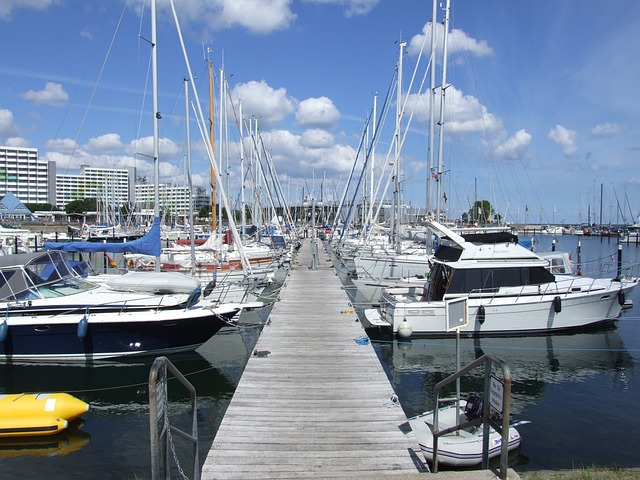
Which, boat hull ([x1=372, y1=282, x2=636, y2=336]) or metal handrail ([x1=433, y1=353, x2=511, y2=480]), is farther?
boat hull ([x1=372, y1=282, x2=636, y2=336])

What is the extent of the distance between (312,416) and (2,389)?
909 cm

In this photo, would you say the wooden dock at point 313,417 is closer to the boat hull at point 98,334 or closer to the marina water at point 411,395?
the marina water at point 411,395

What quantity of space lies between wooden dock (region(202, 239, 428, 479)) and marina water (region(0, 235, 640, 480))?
1.04m

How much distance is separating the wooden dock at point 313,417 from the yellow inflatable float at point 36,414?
3.70 m

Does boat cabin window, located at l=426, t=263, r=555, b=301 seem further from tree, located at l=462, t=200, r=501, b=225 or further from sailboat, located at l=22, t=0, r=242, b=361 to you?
tree, located at l=462, t=200, r=501, b=225

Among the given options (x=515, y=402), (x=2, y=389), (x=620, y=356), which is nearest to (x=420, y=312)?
(x=515, y=402)

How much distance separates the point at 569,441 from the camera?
9312mm

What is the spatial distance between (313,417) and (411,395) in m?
5.21

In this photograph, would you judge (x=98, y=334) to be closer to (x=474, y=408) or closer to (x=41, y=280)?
(x=41, y=280)

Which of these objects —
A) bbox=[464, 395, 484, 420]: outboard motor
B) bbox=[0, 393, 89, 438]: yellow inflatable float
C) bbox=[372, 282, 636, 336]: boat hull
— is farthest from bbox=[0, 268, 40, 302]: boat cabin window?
bbox=[464, 395, 484, 420]: outboard motor

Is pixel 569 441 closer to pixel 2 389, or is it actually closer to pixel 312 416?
pixel 312 416

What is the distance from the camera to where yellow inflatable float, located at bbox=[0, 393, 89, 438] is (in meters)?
9.11

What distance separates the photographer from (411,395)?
11.6 metres

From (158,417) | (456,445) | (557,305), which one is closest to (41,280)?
(158,417)
